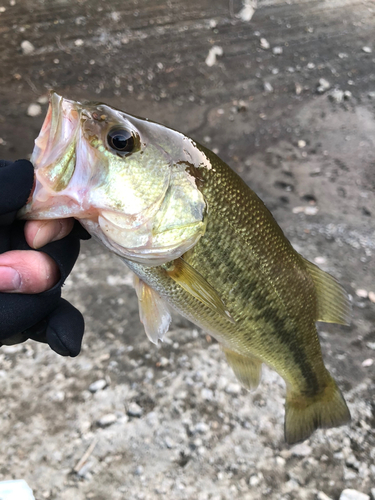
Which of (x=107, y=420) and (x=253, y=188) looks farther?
(x=253, y=188)

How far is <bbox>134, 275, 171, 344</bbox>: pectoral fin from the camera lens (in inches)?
49.6

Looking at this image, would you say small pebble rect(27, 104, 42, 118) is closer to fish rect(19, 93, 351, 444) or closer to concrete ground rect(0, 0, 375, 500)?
concrete ground rect(0, 0, 375, 500)

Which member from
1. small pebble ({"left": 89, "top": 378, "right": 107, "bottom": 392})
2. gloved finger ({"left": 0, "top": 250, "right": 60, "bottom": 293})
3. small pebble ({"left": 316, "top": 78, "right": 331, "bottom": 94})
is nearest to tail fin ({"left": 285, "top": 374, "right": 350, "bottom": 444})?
small pebble ({"left": 89, "top": 378, "right": 107, "bottom": 392})

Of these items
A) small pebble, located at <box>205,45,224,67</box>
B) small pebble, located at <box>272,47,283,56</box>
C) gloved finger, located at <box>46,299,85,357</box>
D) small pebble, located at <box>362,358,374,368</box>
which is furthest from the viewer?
small pebble, located at <box>272,47,283,56</box>

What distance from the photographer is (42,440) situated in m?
1.82

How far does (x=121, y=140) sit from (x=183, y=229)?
11.2 inches

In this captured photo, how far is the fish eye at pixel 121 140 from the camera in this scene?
1.02 meters

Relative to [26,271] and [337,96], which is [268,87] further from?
[26,271]

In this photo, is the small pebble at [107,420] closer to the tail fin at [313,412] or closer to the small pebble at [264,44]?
the tail fin at [313,412]

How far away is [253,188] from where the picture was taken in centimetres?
306

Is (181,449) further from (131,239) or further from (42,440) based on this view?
(131,239)

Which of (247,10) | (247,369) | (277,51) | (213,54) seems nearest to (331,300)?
(247,369)

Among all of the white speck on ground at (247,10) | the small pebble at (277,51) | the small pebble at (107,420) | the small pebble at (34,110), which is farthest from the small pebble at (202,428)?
the white speck on ground at (247,10)

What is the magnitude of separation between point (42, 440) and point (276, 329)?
1.25 metres
